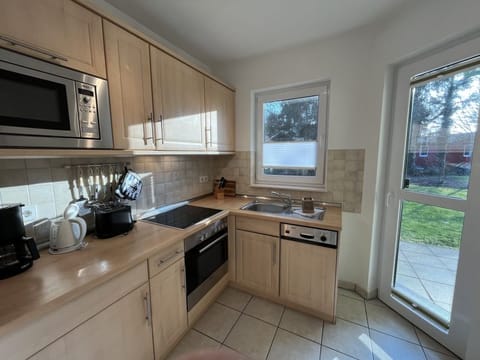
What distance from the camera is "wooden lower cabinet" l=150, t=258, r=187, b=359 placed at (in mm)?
1220

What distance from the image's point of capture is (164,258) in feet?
4.08

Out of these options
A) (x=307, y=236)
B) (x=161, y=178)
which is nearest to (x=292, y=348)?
(x=307, y=236)

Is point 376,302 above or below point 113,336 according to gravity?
below

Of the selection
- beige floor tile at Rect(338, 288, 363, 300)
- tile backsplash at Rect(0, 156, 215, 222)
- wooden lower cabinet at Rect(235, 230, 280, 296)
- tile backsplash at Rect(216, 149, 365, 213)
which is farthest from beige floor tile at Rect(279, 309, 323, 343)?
tile backsplash at Rect(0, 156, 215, 222)

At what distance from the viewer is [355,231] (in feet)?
6.31

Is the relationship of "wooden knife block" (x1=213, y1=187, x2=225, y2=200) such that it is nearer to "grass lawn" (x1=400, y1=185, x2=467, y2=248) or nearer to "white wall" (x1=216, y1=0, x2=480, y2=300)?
"white wall" (x1=216, y1=0, x2=480, y2=300)

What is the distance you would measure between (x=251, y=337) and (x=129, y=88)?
1.93 m

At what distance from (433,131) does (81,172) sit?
244 centimetres

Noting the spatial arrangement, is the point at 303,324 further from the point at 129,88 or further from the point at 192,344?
the point at 129,88

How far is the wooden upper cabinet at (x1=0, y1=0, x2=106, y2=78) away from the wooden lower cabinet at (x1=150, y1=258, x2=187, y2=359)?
1229 millimetres

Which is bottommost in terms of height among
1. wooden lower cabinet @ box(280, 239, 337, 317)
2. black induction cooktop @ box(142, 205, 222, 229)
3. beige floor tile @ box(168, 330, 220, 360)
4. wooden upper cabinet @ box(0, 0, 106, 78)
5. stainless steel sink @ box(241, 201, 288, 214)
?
beige floor tile @ box(168, 330, 220, 360)

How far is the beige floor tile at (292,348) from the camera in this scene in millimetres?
1371

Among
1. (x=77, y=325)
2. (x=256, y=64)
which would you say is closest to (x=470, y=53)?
(x=256, y=64)

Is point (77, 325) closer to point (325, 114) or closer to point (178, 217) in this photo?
point (178, 217)
